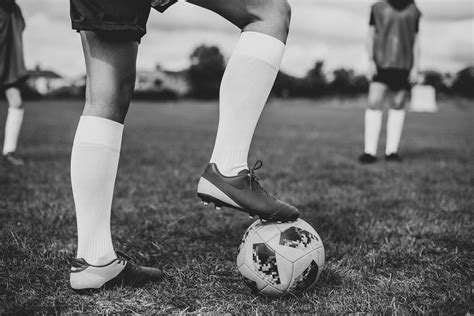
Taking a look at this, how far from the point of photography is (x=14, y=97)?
252 inches

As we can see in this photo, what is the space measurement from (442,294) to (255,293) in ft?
2.66

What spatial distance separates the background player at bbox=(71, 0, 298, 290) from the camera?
1888 mm

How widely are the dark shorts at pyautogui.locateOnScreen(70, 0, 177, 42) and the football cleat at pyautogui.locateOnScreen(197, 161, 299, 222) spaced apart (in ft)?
2.15

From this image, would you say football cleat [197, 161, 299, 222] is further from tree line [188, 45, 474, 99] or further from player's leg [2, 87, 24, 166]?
tree line [188, 45, 474, 99]

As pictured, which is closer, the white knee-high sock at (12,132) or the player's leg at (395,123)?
the white knee-high sock at (12,132)

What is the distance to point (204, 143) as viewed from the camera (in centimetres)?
964

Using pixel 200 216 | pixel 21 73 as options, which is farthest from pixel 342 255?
pixel 21 73

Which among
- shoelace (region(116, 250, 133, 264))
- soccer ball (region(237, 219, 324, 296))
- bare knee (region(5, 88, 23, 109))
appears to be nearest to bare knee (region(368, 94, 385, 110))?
bare knee (region(5, 88, 23, 109))

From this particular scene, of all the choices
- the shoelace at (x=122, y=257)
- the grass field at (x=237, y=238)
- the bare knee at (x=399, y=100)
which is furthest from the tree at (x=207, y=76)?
the shoelace at (x=122, y=257)

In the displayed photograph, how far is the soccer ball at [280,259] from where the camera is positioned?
1.99 m

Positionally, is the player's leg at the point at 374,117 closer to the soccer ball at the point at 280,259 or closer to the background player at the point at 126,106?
the soccer ball at the point at 280,259

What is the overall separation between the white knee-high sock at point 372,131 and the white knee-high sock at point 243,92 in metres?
5.14

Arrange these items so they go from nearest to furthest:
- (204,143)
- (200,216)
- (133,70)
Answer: (133,70) → (200,216) → (204,143)

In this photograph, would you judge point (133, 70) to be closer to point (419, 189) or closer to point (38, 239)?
point (38, 239)
